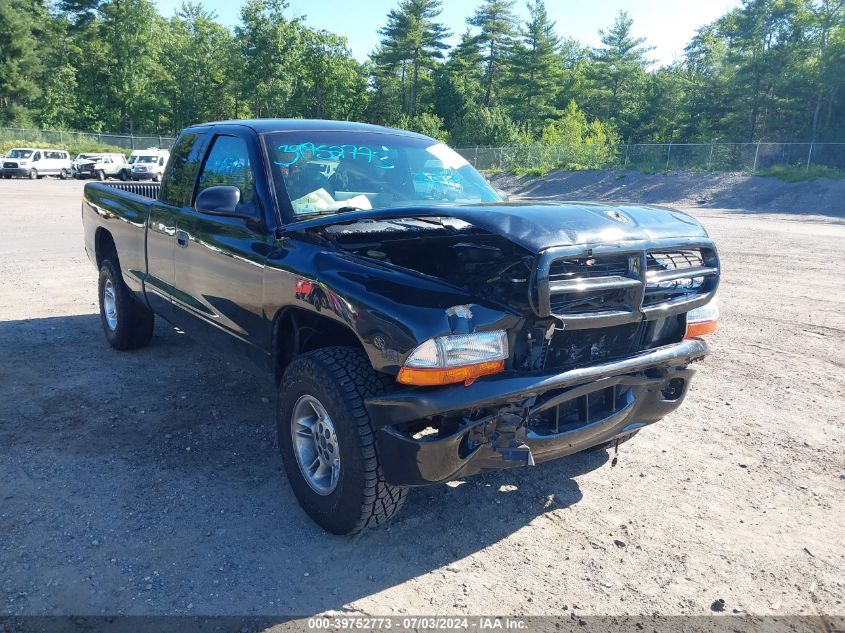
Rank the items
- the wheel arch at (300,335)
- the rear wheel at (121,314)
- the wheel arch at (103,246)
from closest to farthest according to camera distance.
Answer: the wheel arch at (300,335) < the rear wheel at (121,314) < the wheel arch at (103,246)

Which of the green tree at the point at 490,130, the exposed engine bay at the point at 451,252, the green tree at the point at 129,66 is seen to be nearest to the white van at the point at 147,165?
the green tree at the point at 490,130

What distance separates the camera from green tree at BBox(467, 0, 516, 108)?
64.3 m

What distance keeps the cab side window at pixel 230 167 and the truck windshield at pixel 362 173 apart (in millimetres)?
195

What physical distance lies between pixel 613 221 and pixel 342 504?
1755 mm

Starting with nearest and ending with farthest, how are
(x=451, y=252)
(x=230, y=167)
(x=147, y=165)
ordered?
(x=451, y=252)
(x=230, y=167)
(x=147, y=165)

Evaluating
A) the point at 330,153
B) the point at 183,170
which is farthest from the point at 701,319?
→ the point at 183,170

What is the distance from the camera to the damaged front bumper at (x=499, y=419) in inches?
101

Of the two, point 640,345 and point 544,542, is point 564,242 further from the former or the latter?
point 544,542

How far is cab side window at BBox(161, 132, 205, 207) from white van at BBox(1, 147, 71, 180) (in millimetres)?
37049

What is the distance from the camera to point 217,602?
263cm

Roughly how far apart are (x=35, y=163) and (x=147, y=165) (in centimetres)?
738

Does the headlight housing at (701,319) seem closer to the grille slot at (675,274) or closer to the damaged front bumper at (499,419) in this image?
the grille slot at (675,274)

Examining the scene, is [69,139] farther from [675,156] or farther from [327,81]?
[675,156]

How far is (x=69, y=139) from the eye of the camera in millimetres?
52344
